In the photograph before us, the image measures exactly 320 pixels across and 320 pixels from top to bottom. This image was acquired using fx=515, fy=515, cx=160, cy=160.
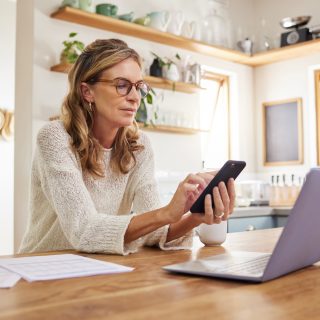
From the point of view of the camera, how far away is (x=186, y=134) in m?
4.49

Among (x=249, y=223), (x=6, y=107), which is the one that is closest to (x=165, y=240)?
(x=249, y=223)

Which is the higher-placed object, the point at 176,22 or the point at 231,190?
the point at 176,22

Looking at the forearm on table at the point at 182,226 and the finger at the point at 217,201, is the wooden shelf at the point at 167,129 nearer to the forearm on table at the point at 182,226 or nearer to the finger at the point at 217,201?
the forearm on table at the point at 182,226

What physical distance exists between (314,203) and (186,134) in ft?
11.6

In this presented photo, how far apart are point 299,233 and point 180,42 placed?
353 centimetres

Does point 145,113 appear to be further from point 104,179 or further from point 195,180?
point 195,180

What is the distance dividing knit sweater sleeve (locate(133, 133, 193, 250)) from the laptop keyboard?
0.41m

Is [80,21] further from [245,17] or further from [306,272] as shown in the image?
[306,272]

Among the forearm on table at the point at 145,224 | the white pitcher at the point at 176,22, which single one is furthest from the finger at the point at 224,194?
the white pitcher at the point at 176,22

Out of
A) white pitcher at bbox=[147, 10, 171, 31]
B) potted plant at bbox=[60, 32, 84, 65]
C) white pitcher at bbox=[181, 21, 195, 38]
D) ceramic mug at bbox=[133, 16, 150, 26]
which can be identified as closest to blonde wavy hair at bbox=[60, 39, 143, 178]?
potted plant at bbox=[60, 32, 84, 65]

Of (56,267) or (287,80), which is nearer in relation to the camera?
(56,267)

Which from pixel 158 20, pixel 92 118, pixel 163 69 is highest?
pixel 158 20

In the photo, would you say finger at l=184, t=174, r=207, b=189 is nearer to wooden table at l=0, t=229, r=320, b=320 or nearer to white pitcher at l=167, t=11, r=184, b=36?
wooden table at l=0, t=229, r=320, b=320

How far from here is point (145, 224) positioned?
4.58 ft
